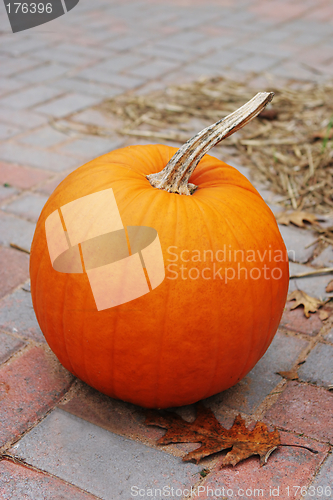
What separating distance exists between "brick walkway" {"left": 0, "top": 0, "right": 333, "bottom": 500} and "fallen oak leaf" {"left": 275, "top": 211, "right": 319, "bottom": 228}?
2.1 inches

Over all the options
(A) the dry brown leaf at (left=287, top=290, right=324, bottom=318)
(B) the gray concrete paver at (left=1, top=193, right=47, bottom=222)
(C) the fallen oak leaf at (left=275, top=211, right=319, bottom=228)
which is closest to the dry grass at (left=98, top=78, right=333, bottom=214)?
(C) the fallen oak leaf at (left=275, top=211, right=319, bottom=228)

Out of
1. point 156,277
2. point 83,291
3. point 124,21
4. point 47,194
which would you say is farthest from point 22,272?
point 124,21

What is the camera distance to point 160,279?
4.94 feet

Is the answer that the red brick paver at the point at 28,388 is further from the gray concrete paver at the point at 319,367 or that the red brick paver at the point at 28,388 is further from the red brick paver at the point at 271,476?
the gray concrete paver at the point at 319,367

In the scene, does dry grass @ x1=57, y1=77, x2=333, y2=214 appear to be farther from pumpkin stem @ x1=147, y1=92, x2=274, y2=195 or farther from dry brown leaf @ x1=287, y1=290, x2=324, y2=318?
pumpkin stem @ x1=147, y1=92, x2=274, y2=195

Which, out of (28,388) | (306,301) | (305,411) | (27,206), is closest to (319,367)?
(305,411)

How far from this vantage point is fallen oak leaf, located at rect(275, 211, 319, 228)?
9.34 ft

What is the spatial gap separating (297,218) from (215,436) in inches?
60.6

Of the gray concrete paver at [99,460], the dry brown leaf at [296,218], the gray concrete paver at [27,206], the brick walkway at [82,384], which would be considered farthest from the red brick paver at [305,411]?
the gray concrete paver at [27,206]

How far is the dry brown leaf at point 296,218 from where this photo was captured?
2.85m

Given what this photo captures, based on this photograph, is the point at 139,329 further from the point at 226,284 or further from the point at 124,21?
the point at 124,21

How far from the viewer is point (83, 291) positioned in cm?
156

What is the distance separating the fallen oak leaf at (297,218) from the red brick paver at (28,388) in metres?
1.48

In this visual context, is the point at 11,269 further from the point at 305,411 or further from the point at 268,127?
the point at 268,127
